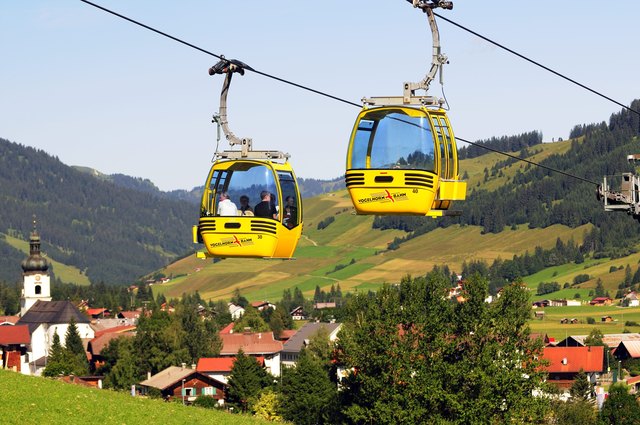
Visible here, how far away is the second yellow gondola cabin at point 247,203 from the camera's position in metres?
27.6

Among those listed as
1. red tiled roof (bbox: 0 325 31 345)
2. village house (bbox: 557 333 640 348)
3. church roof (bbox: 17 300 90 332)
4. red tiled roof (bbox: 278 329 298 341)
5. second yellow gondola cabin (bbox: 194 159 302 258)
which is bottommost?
village house (bbox: 557 333 640 348)

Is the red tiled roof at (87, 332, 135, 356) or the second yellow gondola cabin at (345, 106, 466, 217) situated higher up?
the second yellow gondola cabin at (345, 106, 466, 217)

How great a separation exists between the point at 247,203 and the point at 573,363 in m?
116

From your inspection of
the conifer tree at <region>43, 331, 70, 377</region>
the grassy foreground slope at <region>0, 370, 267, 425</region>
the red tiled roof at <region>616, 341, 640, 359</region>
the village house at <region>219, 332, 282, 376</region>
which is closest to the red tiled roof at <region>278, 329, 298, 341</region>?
the village house at <region>219, 332, 282, 376</region>

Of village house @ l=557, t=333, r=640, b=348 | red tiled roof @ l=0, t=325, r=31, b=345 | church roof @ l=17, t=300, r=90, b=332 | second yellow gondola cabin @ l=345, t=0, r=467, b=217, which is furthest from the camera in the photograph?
church roof @ l=17, t=300, r=90, b=332

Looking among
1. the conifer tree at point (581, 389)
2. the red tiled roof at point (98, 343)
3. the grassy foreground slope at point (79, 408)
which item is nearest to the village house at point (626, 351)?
the conifer tree at point (581, 389)

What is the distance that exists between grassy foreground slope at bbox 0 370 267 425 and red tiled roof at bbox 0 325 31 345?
422 ft

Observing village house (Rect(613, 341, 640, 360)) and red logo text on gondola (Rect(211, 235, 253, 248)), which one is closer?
red logo text on gondola (Rect(211, 235, 253, 248))

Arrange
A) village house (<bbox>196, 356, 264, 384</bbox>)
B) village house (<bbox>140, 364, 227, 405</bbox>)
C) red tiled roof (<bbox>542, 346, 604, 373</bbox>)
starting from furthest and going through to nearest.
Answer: village house (<bbox>196, 356, 264, 384</bbox>), red tiled roof (<bbox>542, 346, 604, 373</bbox>), village house (<bbox>140, 364, 227, 405</bbox>)

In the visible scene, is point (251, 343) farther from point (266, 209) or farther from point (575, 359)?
point (266, 209)

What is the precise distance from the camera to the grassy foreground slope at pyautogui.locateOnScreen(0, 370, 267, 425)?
45.4 meters

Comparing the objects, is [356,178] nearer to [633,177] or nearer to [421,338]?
[633,177]

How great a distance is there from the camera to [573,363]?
13912 cm

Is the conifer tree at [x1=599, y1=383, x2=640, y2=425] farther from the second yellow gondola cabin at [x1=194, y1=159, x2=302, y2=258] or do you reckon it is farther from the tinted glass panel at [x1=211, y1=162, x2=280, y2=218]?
the tinted glass panel at [x1=211, y1=162, x2=280, y2=218]
